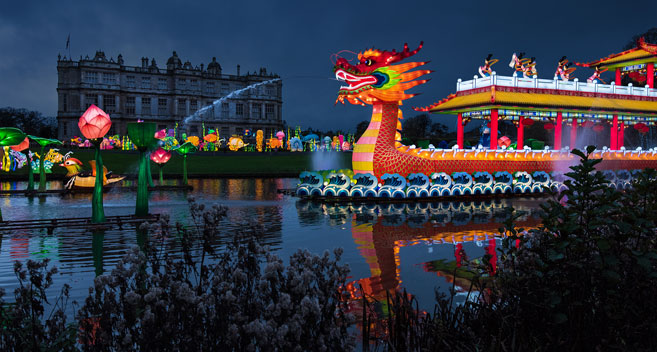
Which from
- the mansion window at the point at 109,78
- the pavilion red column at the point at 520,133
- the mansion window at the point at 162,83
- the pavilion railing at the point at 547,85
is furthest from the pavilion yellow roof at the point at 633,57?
the mansion window at the point at 109,78

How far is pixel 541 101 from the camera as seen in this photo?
20.2m

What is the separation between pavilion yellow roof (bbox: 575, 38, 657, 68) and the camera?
24703mm

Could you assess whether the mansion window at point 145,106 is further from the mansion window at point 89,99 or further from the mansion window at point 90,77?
the mansion window at point 90,77

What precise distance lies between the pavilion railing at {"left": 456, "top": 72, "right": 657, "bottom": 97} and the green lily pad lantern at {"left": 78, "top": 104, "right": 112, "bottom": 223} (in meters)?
15.1

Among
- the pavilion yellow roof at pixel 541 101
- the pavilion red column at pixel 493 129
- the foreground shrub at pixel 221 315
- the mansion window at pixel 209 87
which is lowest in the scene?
the foreground shrub at pixel 221 315

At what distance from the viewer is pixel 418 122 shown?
2598 inches

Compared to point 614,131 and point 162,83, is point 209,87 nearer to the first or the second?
point 162,83

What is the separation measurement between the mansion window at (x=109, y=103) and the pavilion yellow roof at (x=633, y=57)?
2298 inches

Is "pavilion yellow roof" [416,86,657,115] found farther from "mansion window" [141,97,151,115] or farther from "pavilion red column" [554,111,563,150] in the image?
"mansion window" [141,97,151,115]

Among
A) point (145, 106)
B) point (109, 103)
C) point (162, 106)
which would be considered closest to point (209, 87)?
point (162, 106)

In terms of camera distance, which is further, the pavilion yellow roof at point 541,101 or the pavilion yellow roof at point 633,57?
the pavilion yellow roof at point 633,57

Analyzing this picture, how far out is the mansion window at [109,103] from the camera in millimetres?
65875

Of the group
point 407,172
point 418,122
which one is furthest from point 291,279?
point 418,122

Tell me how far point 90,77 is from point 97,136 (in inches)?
2392
